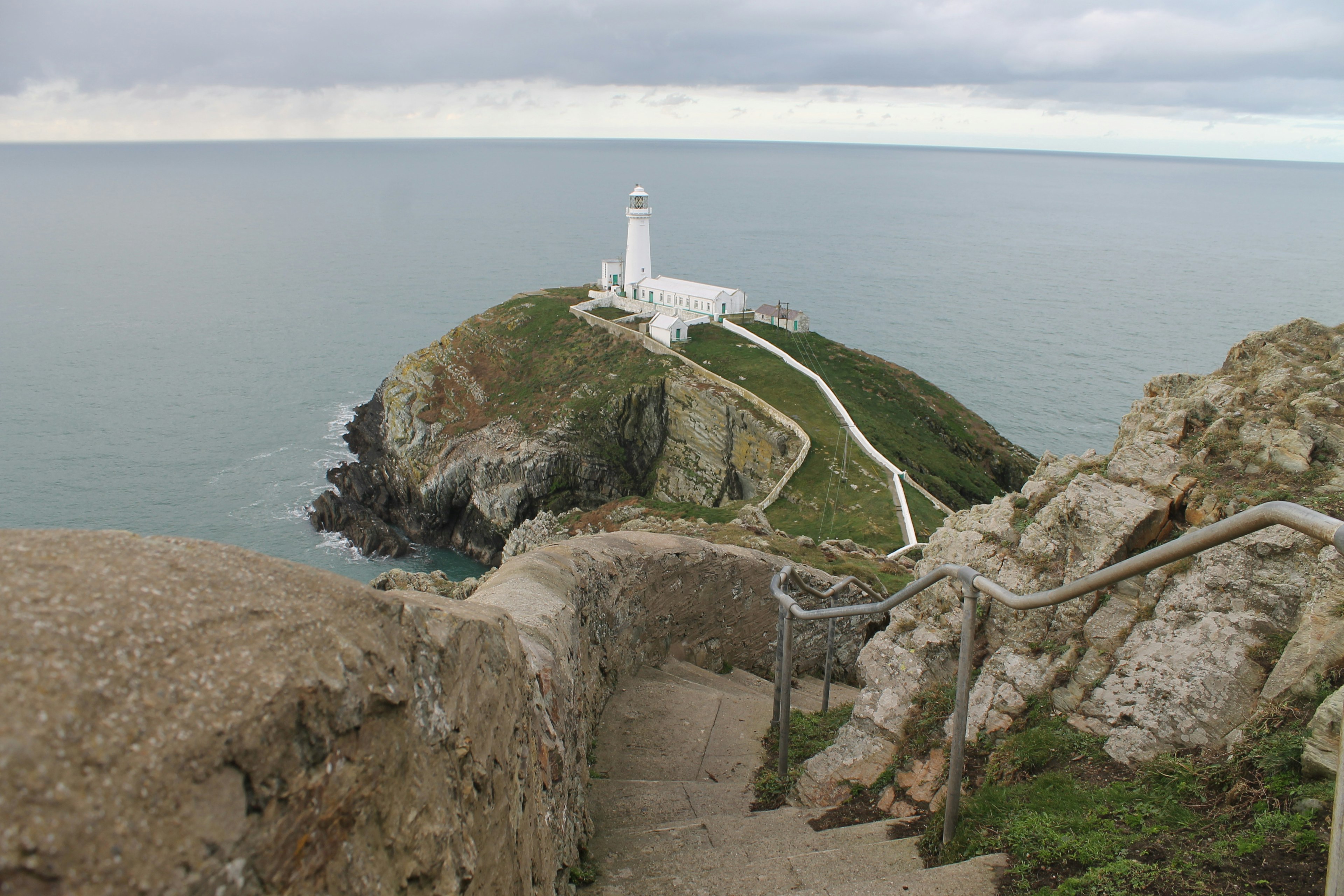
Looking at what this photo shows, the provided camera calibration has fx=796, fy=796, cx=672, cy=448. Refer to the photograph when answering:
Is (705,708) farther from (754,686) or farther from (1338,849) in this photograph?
(1338,849)

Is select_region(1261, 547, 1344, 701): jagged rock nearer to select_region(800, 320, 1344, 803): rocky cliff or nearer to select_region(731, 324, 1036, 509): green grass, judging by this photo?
select_region(800, 320, 1344, 803): rocky cliff

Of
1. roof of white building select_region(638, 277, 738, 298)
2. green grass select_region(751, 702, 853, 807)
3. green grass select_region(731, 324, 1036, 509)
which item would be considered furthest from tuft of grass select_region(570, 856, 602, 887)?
roof of white building select_region(638, 277, 738, 298)

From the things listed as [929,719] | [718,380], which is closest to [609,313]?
[718,380]

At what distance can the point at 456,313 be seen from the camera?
103438 mm

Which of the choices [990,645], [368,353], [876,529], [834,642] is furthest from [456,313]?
[990,645]

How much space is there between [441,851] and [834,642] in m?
14.1

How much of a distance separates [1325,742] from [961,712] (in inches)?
93.0

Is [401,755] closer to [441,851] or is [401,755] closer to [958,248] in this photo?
[441,851]

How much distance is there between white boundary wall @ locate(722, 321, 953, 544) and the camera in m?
39.5

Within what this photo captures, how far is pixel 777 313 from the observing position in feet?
231

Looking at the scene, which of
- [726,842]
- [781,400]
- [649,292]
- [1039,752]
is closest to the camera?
[1039,752]

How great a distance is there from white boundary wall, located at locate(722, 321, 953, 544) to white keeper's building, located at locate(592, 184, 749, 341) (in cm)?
264

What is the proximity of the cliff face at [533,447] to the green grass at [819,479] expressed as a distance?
222 cm

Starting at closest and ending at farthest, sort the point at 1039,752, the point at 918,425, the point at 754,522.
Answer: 1. the point at 1039,752
2. the point at 754,522
3. the point at 918,425
